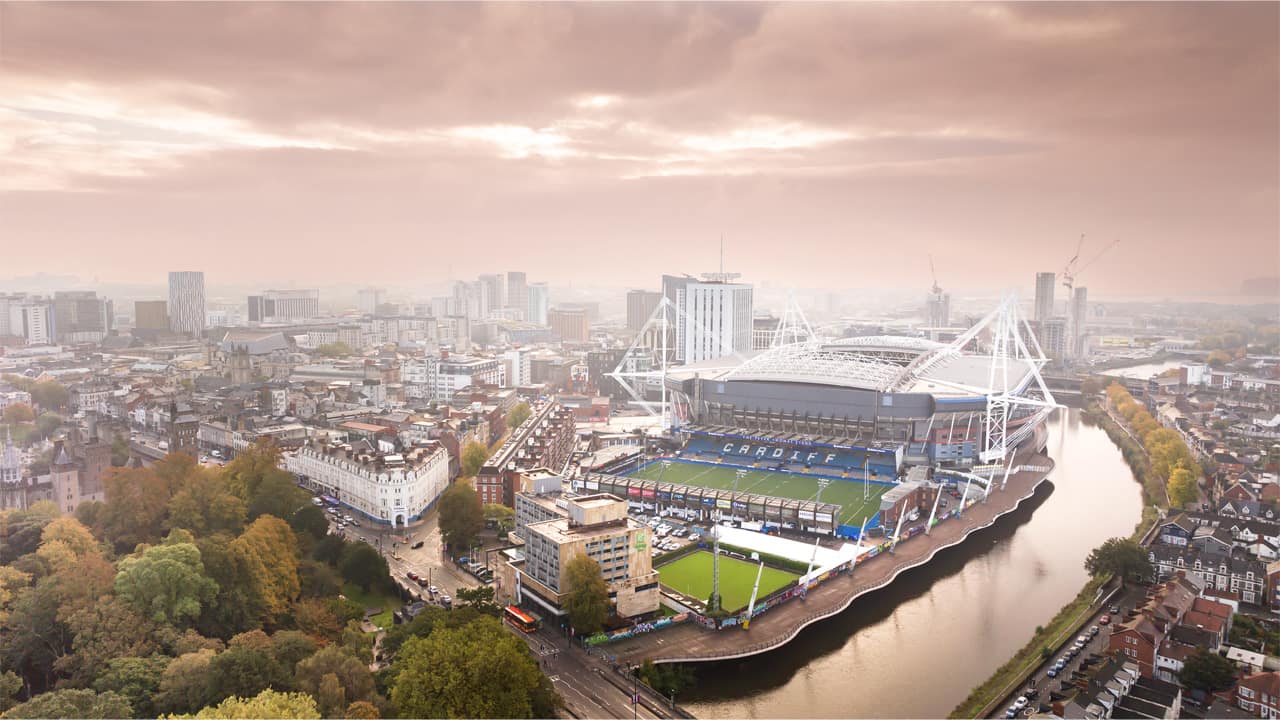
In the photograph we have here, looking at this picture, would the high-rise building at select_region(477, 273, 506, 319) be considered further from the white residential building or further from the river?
the river

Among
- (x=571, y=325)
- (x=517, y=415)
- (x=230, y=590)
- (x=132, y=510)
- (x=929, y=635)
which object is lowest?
(x=929, y=635)

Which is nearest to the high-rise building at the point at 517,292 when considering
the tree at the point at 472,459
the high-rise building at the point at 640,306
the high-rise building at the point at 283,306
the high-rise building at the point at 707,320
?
the high-rise building at the point at 640,306

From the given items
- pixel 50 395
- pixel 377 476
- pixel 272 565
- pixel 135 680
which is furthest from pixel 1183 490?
pixel 50 395

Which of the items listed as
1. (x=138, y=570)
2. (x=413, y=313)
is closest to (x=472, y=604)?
(x=138, y=570)

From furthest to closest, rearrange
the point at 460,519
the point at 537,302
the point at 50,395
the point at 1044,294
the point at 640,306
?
the point at 537,302, the point at 640,306, the point at 1044,294, the point at 50,395, the point at 460,519

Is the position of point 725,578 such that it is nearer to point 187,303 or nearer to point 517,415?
point 517,415

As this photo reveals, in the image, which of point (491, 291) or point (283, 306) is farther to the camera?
point (491, 291)
